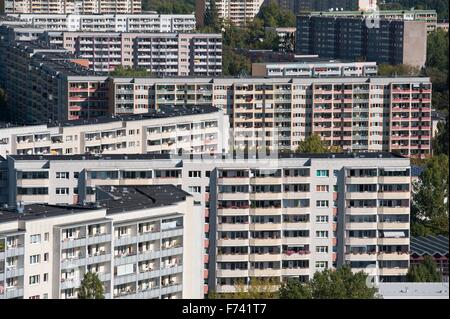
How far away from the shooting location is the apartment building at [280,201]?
406 inches

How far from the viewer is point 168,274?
8.09 m

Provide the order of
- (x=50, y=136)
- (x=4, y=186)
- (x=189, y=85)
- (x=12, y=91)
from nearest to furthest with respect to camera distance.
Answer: (x=4, y=186)
(x=50, y=136)
(x=189, y=85)
(x=12, y=91)

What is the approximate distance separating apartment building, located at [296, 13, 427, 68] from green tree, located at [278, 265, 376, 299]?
59.5 ft

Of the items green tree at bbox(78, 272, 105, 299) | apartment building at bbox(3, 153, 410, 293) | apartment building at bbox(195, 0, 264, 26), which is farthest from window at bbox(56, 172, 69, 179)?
apartment building at bbox(195, 0, 264, 26)

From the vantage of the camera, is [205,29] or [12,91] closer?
[12,91]

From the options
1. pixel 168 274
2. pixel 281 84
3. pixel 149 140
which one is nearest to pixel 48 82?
pixel 281 84

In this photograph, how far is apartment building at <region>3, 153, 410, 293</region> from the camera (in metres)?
10.3

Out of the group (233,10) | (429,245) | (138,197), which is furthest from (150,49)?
(138,197)

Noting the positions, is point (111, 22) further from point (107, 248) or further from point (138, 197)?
point (107, 248)

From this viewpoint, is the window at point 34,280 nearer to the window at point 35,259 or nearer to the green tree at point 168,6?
the window at point 35,259

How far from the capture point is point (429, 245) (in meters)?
11.3

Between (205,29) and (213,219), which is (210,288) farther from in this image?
(205,29)

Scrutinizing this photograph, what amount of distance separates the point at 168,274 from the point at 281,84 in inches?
428

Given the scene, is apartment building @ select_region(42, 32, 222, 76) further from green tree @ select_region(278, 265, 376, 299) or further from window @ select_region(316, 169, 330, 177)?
green tree @ select_region(278, 265, 376, 299)
